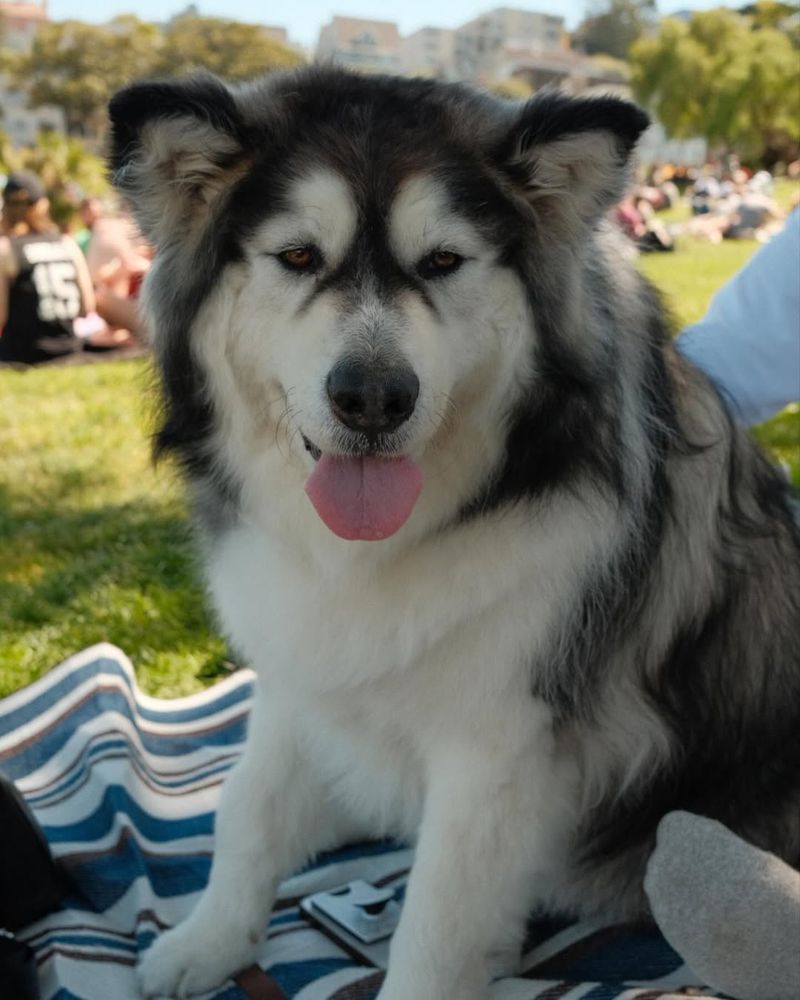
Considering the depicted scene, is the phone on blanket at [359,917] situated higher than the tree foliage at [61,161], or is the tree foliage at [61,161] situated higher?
the phone on blanket at [359,917]

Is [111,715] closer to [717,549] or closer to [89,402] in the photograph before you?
[717,549]

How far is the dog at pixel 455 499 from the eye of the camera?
73.5 inches

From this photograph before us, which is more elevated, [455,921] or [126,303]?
Result: [455,921]

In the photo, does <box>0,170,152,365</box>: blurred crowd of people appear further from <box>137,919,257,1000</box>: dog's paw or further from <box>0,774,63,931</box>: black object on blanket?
<box>137,919,257,1000</box>: dog's paw


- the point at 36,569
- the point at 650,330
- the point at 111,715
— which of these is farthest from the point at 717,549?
the point at 36,569

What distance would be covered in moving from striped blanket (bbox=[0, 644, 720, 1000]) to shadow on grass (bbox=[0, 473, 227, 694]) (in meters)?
0.42

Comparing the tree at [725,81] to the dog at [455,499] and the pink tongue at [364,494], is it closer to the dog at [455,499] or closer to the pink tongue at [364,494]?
the dog at [455,499]

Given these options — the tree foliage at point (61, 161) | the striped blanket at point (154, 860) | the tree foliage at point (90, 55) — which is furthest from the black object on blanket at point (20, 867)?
the tree foliage at point (90, 55)

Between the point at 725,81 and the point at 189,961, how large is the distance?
196 ft

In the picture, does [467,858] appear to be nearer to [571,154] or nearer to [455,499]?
[455,499]

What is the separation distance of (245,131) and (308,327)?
39 centimetres

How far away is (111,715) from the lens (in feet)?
10.2

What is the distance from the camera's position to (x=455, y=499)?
2035 mm

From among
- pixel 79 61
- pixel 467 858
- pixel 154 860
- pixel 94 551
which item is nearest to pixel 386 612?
pixel 467 858
